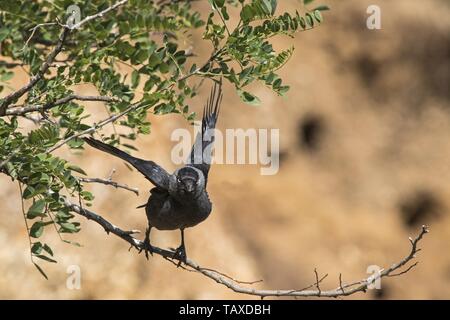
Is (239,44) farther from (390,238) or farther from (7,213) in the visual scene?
(390,238)

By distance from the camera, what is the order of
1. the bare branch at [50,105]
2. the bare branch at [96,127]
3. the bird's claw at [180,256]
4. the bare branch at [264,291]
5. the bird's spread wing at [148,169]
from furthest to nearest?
the bird's claw at [180,256] < the bird's spread wing at [148,169] < the bare branch at [50,105] < the bare branch at [264,291] < the bare branch at [96,127]

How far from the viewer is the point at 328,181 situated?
12.5 m

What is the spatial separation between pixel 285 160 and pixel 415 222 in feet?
7.65

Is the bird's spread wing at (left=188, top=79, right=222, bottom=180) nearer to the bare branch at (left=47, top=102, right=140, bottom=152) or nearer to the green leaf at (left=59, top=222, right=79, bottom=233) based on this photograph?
the green leaf at (left=59, top=222, right=79, bottom=233)

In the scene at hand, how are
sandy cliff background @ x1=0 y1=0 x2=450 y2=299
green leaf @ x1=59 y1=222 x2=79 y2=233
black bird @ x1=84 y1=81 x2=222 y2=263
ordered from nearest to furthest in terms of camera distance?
1. green leaf @ x1=59 y1=222 x2=79 y2=233
2. black bird @ x1=84 y1=81 x2=222 y2=263
3. sandy cliff background @ x1=0 y1=0 x2=450 y2=299

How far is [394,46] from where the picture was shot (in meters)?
13.0

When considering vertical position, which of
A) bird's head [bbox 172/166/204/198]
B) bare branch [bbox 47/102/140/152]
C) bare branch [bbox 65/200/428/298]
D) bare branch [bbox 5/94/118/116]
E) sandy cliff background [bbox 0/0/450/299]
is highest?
sandy cliff background [bbox 0/0/450/299]

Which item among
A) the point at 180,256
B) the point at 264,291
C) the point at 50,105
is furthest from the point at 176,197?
the point at 50,105

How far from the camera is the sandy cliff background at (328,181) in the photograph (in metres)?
9.51

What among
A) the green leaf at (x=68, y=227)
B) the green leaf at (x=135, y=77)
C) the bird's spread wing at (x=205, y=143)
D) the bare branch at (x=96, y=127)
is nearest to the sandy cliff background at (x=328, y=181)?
the bird's spread wing at (x=205, y=143)

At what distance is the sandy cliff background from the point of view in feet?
31.2

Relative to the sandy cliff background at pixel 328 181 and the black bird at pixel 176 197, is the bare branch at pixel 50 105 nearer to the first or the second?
the black bird at pixel 176 197

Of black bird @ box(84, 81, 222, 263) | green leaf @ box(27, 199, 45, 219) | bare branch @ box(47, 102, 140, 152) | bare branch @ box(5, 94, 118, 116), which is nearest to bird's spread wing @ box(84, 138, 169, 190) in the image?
black bird @ box(84, 81, 222, 263)

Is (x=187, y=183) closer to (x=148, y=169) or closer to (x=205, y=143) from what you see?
(x=148, y=169)
